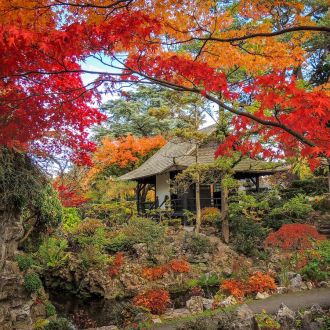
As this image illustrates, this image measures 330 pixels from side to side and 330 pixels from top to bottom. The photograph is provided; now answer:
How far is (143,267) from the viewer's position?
1109cm

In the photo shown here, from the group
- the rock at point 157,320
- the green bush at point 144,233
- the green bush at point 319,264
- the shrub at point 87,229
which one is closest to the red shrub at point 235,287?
the green bush at point 319,264

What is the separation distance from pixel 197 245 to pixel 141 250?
2.01 meters

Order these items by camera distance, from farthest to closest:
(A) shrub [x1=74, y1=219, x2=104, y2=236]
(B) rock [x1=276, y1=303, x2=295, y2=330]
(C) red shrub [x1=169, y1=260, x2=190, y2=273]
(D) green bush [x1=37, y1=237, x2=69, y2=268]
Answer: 1. (A) shrub [x1=74, y1=219, x2=104, y2=236]
2. (C) red shrub [x1=169, y1=260, x2=190, y2=273]
3. (D) green bush [x1=37, y1=237, x2=69, y2=268]
4. (B) rock [x1=276, y1=303, x2=295, y2=330]

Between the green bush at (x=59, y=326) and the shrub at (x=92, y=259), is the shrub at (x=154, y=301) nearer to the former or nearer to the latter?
the green bush at (x=59, y=326)

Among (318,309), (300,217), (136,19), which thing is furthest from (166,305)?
(300,217)

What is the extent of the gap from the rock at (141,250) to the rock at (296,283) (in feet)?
14.7

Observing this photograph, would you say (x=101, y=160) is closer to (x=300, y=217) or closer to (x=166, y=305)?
(x=300, y=217)

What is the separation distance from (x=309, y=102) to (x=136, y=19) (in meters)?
2.42

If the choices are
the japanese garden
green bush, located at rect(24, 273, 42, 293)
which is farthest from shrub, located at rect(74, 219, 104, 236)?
green bush, located at rect(24, 273, 42, 293)

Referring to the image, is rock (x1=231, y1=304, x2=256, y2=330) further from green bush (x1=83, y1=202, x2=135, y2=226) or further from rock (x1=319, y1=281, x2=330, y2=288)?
green bush (x1=83, y1=202, x2=135, y2=226)

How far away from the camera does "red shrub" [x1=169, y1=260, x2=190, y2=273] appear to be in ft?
35.4

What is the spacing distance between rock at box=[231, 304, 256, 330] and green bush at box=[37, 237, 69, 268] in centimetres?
567

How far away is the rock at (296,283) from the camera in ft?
29.8

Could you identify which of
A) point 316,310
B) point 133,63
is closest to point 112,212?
point 316,310
